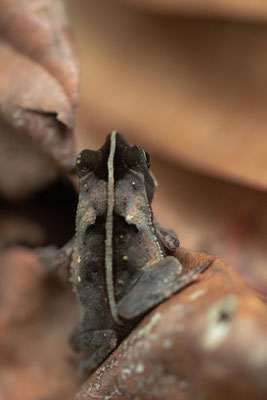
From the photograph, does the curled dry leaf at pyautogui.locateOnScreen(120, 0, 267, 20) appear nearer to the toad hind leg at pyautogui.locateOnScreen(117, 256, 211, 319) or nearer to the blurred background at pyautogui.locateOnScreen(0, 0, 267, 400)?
the blurred background at pyautogui.locateOnScreen(0, 0, 267, 400)

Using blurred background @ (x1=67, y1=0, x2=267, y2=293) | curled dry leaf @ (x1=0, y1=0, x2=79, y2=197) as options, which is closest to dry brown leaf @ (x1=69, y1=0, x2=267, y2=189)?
blurred background @ (x1=67, y1=0, x2=267, y2=293)

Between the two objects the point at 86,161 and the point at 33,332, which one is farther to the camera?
the point at 33,332

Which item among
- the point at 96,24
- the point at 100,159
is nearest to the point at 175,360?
the point at 100,159

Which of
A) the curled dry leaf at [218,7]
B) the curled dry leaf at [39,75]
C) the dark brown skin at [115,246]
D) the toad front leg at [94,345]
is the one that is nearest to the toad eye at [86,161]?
the dark brown skin at [115,246]

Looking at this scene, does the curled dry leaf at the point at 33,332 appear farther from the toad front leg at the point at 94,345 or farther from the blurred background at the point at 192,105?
the blurred background at the point at 192,105

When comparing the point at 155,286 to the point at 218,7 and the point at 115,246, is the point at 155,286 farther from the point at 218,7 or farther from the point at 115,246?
the point at 218,7

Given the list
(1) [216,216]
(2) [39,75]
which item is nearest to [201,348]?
(1) [216,216]
